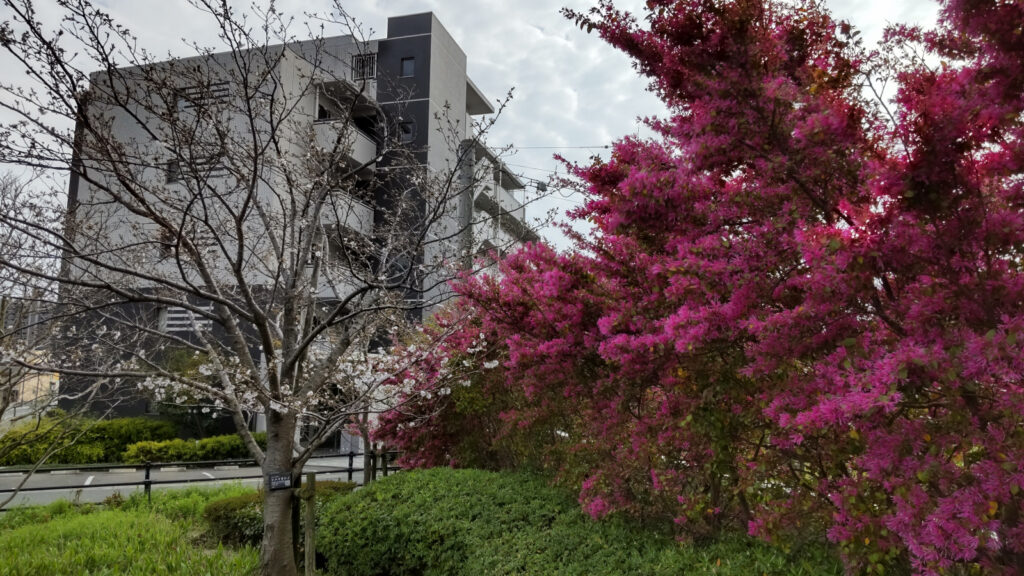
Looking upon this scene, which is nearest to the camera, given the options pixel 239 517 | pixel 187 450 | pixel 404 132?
pixel 239 517

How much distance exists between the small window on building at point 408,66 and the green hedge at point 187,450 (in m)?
12.2

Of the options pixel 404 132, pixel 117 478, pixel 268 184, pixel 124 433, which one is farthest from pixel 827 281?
pixel 124 433

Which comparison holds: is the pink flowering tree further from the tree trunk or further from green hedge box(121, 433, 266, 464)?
green hedge box(121, 433, 266, 464)

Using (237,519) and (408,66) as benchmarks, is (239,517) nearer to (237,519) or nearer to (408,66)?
(237,519)

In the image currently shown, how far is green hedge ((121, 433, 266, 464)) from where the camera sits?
16078 mm

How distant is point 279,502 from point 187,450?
13.2 meters

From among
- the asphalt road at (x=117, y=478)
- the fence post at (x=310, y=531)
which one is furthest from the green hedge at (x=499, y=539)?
the asphalt road at (x=117, y=478)

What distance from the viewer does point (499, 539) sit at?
508cm

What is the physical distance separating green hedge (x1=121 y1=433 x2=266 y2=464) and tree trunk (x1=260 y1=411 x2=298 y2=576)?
11.7 metres

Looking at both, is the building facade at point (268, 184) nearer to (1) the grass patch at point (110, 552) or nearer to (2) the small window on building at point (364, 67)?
(2) the small window on building at point (364, 67)

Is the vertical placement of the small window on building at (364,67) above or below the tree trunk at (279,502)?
above

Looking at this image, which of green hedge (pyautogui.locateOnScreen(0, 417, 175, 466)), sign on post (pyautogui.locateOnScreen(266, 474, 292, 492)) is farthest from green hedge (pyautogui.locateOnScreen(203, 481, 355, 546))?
green hedge (pyautogui.locateOnScreen(0, 417, 175, 466))

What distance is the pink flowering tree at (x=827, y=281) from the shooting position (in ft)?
7.55

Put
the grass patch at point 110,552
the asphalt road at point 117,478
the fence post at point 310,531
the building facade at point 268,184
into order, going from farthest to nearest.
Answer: the asphalt road at point 117,478 → the grass patch at point 110,552 → the fence post at point 310,531 → the building facade at point 268,184
